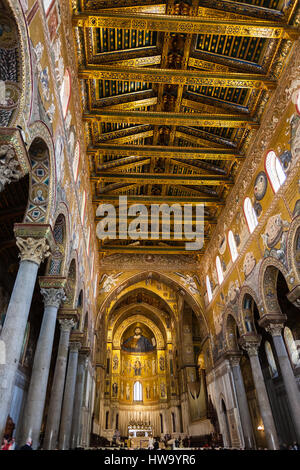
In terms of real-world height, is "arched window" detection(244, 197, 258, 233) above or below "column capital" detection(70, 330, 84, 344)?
above

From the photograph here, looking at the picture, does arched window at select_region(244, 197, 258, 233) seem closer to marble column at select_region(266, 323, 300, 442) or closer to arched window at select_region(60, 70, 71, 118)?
marble column at select_region(266, 323, 300, 442)

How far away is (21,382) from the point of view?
1502 centimetres

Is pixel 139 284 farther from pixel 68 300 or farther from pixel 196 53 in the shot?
pixel 196 53

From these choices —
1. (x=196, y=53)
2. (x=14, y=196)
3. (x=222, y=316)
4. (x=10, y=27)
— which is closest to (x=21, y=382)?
(x=14, y=196)

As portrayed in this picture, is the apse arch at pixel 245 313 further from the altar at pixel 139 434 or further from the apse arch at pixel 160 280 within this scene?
the altar at pixel 139 434

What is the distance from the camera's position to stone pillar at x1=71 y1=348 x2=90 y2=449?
46.1 feet

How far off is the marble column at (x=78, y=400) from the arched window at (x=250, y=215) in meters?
10.2

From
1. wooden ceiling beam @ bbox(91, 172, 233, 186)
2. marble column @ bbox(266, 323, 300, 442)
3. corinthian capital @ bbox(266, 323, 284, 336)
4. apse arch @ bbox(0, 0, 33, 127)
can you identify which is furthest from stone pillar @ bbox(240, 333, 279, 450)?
apse arch @ bbox(0, 0, 33, 127)

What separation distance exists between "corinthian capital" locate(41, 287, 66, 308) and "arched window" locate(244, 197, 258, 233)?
8718 millimetres

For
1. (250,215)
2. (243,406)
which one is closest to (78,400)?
(243,406)

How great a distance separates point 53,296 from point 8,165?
4918mm

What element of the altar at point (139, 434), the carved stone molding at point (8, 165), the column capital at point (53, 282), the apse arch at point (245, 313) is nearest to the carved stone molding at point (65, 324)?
the column capital at point (53, 282)

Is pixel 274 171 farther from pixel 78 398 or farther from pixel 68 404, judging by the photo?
pixel 78 398

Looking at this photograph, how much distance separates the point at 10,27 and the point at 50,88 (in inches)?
80.5
